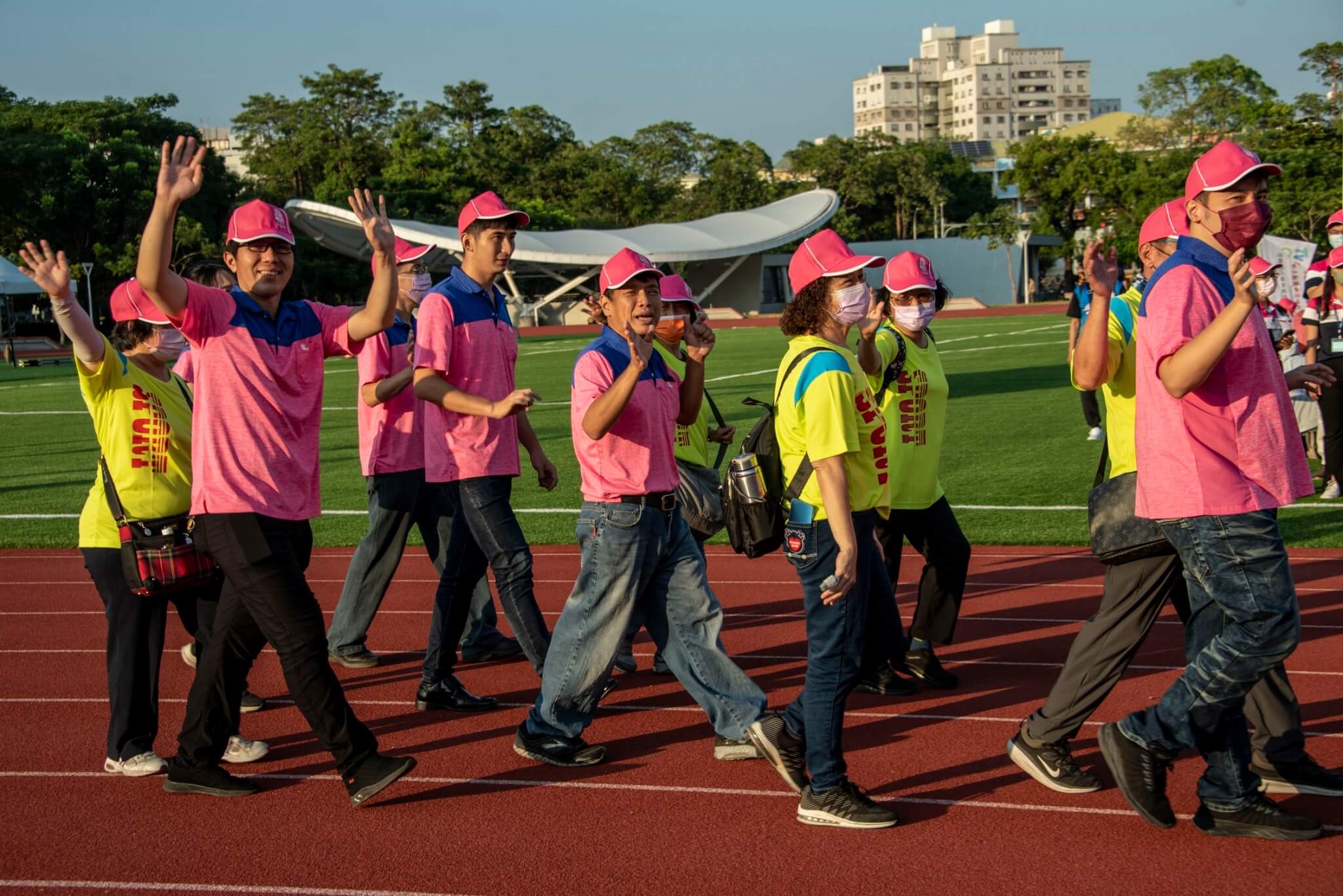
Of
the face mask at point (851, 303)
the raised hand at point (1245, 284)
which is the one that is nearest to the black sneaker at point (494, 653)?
the face mask at point (851, 303)

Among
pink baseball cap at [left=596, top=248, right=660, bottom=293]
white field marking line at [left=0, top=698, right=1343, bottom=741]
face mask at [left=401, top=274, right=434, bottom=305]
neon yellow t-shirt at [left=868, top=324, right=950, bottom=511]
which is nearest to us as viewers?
pink baseball cap at [left=596, top=248, right=660, bottom=293]

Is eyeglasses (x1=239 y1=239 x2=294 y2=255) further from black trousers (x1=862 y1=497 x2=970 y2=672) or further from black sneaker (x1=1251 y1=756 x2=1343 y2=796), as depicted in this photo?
black sneaker (x1=1251 y1=756 x2=1343 y2=796)

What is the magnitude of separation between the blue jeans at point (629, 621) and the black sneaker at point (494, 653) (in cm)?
172

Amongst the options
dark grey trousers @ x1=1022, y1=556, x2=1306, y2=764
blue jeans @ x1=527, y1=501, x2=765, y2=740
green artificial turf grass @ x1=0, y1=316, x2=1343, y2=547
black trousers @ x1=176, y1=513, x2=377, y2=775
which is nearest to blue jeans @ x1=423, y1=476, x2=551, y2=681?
blue jeans @ x1=527, y1=501, x2=765, y2=740

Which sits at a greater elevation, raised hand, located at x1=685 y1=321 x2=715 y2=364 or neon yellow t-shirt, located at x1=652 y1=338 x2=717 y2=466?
raised hand, located at x1=685 y1=321 x2=715 y2=364

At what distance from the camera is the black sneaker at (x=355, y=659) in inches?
266

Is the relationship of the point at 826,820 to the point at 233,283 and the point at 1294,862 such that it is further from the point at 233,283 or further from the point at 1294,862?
the point at 233,283

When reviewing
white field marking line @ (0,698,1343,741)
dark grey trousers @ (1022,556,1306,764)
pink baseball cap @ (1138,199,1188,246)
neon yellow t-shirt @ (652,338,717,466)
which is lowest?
white field marking line @ (0,698,1343,741)

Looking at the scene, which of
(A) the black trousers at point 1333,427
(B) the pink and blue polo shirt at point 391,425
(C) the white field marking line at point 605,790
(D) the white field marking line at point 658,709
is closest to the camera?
(C) the white field marking line at point 605,790

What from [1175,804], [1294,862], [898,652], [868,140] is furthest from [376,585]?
[868,140]

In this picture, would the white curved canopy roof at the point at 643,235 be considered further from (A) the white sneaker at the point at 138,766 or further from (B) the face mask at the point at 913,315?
(A) the white sneaker at the point at 138,766

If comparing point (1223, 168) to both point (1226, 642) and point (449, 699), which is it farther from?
point (449, 699)

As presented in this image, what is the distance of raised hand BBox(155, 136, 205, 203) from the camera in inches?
169

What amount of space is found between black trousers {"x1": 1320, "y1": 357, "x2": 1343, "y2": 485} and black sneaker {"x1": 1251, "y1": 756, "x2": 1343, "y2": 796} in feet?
20.4
